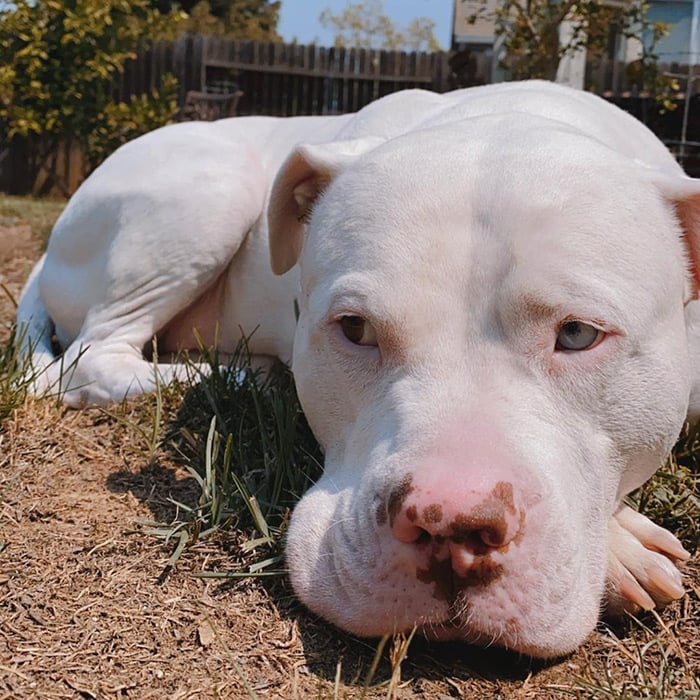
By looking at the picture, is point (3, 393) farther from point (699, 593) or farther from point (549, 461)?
point (699, 593)

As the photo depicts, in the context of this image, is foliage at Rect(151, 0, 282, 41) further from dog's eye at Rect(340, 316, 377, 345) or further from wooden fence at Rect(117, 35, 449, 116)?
dog's eye at Rect(340, 316, 377, 345)

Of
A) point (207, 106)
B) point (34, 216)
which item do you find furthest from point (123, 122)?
point (34, 216)

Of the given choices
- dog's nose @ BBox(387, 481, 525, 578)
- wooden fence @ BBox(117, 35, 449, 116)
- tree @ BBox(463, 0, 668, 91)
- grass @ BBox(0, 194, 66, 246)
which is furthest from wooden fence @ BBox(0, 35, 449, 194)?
dog's nose @ BBox(387, 481, 525, 578)

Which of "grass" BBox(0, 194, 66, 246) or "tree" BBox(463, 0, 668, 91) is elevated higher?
"tree" BBox(463, 0, 668, 91)

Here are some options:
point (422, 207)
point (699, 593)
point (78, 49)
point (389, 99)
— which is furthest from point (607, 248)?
point (78, 49)

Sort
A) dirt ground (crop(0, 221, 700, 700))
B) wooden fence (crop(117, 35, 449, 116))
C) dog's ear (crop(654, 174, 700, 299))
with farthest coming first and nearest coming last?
wooden fence (crop(117, 35, 449, 116)) < dog's ear (crop(654, 174, 700, 299)) < dirt ground (crop(0, 221, 700, 700))

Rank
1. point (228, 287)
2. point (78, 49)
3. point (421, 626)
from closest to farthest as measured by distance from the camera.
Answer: point (421, 626)
point (228, 287)
point (78, 49)

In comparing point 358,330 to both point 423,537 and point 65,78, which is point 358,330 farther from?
point 65,78

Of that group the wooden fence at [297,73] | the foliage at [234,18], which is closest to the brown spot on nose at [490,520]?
the wooden fence at [297,73]
